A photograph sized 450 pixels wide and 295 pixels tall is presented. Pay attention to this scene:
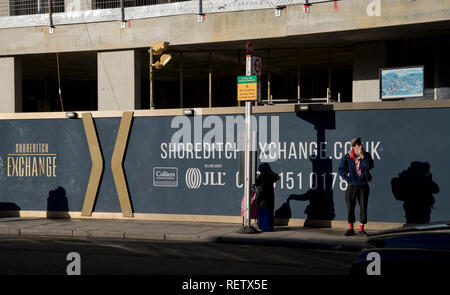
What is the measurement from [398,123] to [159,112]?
6.49m

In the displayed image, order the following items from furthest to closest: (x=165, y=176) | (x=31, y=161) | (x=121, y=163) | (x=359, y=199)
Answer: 1. (x=31, y=161)
2. (x=121, y=163)
3. (x=165, y=176)
4. (x=359, y=199)

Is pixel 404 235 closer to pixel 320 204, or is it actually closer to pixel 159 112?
pixel 320 204

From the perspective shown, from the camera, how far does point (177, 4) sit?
61.5ft

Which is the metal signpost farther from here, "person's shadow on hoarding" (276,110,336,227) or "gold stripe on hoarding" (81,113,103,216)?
"gold stripe on hoarding" (81,113,103,216)

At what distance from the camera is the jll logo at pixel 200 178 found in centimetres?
1466

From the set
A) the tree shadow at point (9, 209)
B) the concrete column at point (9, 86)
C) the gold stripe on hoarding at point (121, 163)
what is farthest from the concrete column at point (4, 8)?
the gold stripe on hoarding at point (121, 163)

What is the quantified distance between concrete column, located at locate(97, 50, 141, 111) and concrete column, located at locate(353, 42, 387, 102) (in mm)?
7787

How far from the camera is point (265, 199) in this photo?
495 inches

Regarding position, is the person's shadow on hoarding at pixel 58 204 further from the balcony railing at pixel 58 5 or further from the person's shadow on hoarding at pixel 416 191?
the person's shadow on hoarding at pixel 416 191

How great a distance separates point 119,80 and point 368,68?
887 centimetres

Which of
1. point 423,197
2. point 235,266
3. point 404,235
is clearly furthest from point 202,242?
point 404,235

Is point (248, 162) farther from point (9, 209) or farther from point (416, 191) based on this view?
point (9, 209)

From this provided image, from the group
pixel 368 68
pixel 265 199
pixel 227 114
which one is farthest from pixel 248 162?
pixel 368 68

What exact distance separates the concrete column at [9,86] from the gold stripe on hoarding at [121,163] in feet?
23.8
